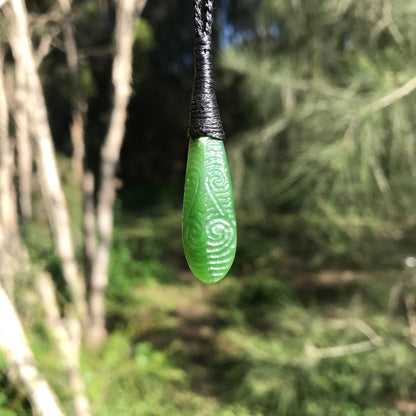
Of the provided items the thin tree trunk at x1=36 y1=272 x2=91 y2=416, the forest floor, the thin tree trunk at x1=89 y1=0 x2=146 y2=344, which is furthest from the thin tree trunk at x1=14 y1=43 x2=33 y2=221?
the forest floor

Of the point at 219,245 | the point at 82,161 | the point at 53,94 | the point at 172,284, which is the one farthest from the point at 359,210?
the point at 53,94

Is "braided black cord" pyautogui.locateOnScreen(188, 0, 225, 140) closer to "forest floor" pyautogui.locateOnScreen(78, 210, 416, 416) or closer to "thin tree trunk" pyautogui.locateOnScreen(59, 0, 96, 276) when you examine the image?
"forest floor" pyautogui.locateOnScreen(78, 210, 416, 416)

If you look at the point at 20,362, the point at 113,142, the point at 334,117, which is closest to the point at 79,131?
the point at 113,142

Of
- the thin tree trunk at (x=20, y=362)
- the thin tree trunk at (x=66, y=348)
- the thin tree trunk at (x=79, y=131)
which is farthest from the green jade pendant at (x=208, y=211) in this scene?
the thin tree trunk at (x=79, y=131)

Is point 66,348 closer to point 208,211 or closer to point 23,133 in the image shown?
point 23,133

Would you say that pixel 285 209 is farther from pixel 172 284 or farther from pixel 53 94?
pixel 53 94

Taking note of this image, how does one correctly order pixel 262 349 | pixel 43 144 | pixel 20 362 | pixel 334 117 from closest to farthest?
pixel 20 362, pixel 43 144, pixel 334 117, pixel 262 349
